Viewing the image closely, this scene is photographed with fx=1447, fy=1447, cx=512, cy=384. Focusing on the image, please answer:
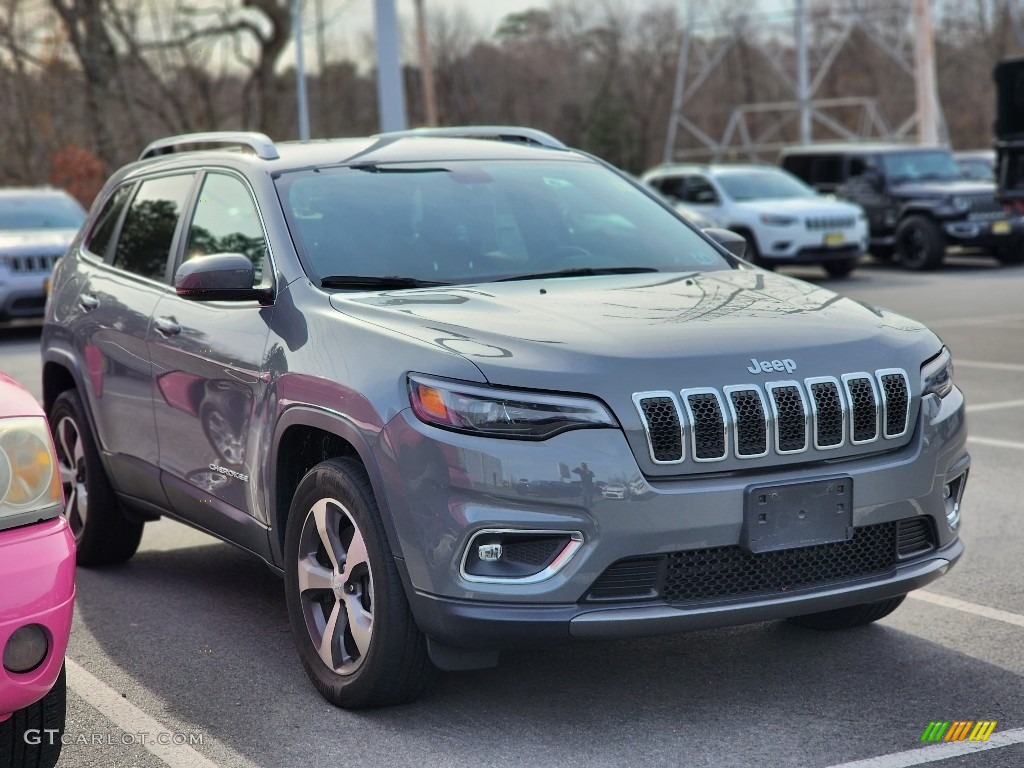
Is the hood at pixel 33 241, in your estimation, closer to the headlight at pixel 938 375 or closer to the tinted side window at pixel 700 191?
the tinted side window at pixel 700 191

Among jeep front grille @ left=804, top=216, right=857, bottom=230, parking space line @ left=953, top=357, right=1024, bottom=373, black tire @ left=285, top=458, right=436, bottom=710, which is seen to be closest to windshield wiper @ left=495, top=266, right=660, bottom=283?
black tire @ left=285, top=458, right=436, bottom=710

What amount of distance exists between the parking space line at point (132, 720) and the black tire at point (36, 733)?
1.47 feet

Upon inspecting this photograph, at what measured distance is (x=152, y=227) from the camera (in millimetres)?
5914

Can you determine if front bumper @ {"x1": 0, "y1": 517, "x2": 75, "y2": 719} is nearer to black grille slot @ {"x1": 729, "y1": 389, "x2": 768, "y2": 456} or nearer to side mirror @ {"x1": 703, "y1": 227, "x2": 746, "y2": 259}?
black grille slot @ {"x1": 729, "y1": 389, "x2": 768, "y2": 456}

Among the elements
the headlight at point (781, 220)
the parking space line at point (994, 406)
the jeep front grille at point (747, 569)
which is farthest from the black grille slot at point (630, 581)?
A: the headlight at point (781, 220)

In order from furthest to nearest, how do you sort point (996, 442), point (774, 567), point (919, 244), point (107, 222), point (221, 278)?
point (919, 244) < point (996, 442) < point (107, 222) < point (221, 278) < point (774, 567)

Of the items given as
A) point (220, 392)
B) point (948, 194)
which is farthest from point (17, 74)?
point (220, 392)

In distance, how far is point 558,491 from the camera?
12.1 ft

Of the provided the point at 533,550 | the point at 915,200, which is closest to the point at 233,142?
the point at 533,550

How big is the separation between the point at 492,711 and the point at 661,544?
0.83 m

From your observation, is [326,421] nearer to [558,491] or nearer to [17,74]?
[558,491]

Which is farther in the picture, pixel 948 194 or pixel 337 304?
pixel 948 194

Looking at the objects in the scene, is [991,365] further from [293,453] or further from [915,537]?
[293,453]

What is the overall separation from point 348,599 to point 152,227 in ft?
7.83
